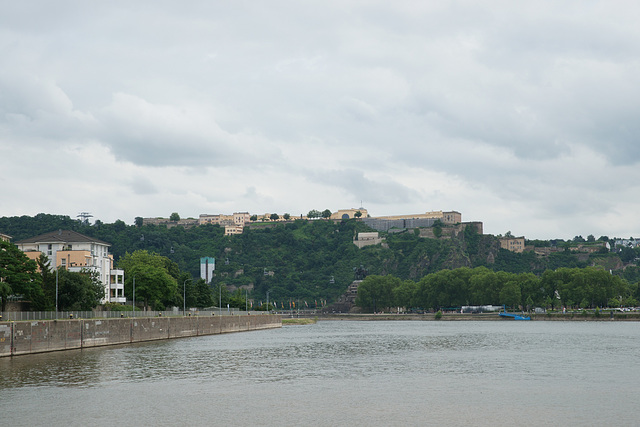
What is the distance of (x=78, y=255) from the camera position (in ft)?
382

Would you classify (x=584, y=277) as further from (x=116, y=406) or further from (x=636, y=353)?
(x=116, y=406)

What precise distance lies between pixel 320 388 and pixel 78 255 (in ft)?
261

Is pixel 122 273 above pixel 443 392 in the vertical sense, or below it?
above

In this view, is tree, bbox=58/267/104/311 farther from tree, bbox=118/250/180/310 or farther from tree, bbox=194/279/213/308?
tree, bbox=194/279/213/308

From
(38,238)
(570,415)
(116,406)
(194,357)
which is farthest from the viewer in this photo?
(38,238)

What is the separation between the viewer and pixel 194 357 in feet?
227

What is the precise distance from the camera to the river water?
35.8 m

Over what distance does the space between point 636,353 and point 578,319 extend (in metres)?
119

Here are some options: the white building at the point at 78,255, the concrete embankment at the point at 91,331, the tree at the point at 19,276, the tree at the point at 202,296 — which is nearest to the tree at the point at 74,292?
the tree at the point at 19,276

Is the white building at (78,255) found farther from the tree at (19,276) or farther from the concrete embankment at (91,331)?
the tree at (19,276)

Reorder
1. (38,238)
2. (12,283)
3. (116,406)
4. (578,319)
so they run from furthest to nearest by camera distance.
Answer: (578,319) < (38,238) < (12,283) < (116,406)

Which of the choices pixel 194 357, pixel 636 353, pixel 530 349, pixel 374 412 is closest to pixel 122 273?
pixel 194 357

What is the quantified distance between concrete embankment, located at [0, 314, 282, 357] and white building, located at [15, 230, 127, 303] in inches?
581

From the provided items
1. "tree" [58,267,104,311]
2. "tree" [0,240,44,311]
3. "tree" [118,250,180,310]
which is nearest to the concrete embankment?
"tree" [58,267,104,311]
